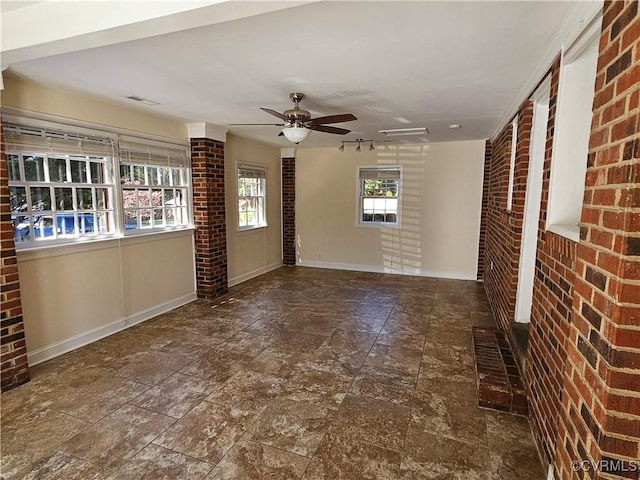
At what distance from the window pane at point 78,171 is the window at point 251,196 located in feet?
8.53

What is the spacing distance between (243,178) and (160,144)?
1.85 meters

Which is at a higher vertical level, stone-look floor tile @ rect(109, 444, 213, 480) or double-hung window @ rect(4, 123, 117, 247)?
double-hung window @ rect(4, 123, 117, 247)

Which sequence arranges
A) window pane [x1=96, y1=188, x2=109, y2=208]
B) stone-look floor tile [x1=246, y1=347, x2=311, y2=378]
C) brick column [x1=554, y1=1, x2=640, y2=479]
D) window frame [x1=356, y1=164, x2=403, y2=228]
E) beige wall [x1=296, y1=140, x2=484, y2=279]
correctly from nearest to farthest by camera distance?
brick column [x1=554, y1=1, x2=640, y2=479]
stone-look floor tile [x1=246, y1=347, x2=311, y2=378]
window pane [x1=96, y1=188, x2=109, y2=208]
beige wall [x1=296, y1=140, x2=484, y2=279]
window frame [x1=356, y1=164, x2=403, y2=228]

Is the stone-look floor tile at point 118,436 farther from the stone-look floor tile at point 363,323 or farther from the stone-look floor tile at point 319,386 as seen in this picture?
the stone-look floor tile at point 363,323

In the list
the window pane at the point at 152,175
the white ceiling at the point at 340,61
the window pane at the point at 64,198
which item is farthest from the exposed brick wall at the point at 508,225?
the window pane at the point at 64,198

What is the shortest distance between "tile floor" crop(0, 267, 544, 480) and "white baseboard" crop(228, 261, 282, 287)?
1580mm

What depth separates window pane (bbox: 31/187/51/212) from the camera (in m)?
3.14

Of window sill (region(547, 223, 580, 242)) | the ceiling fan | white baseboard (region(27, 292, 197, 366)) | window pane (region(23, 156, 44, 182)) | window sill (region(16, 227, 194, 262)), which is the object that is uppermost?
the ceiling fan

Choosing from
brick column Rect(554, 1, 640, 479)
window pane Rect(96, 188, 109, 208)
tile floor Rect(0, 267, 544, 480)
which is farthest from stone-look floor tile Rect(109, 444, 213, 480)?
window pane Rect(96, 188, 109, 208)

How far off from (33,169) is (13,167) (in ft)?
0.52

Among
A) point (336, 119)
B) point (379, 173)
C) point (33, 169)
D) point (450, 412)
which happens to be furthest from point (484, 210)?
point (33, 169)

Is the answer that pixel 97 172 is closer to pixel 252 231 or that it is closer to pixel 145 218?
pixel 145 218

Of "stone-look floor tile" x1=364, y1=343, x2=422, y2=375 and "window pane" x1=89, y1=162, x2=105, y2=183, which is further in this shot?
"window pane" x1=89, y1=162, x2=105, y2=183

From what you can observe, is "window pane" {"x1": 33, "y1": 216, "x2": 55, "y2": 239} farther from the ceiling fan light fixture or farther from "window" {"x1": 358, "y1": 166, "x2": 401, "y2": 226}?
"window" {"x1": 358, "y1": 166, "x2": 401, "y2": 226}
